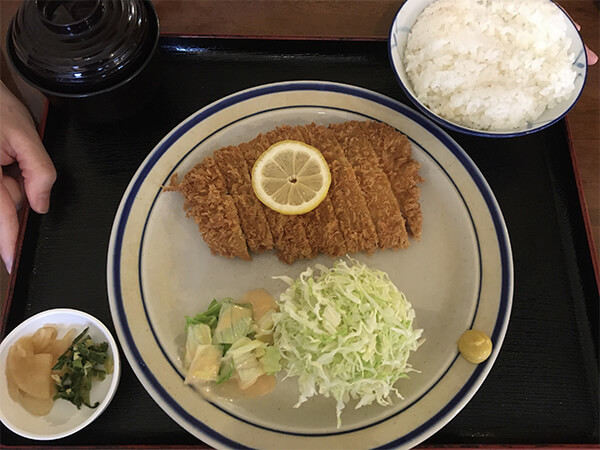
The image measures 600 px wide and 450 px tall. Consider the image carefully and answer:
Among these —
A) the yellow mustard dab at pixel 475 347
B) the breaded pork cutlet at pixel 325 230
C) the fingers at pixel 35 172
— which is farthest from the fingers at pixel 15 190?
the yellow mustard dab at pixel 475 347

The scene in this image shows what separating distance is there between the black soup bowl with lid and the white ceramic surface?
1170 millimetres

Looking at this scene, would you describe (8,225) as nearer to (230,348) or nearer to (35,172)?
(35,172)

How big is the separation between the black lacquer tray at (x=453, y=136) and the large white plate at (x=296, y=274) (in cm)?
12

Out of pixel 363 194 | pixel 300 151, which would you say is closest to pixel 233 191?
pixel 300 151

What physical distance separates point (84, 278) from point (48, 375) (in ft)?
1.48

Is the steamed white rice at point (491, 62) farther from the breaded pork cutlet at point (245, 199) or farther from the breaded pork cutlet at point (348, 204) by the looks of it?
the breaded pork cutlet at point (245, 199)

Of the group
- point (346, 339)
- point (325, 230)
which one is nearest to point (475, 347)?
point (346, 339)

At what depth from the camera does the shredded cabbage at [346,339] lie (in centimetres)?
178

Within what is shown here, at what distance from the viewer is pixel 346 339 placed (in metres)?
1.77

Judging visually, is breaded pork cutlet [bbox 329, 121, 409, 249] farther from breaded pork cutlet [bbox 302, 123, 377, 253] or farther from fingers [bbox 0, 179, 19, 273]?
fingers [bbox 0, 179, 19, 273]

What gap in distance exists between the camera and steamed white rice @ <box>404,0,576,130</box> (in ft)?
7.07

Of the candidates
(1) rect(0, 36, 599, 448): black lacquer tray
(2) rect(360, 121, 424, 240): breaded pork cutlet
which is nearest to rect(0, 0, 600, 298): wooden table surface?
(1) rect(0, 36, 599, 448): black lacquer tray

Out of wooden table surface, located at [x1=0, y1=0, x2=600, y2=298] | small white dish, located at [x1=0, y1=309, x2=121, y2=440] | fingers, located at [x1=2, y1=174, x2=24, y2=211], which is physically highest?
wooden table surface, located at [x1=0, y1=0, x2=600, y2=298]

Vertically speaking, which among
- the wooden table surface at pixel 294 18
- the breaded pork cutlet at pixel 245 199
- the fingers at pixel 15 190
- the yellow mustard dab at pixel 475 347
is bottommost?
the yellow mustard dab at pixel 475 347
